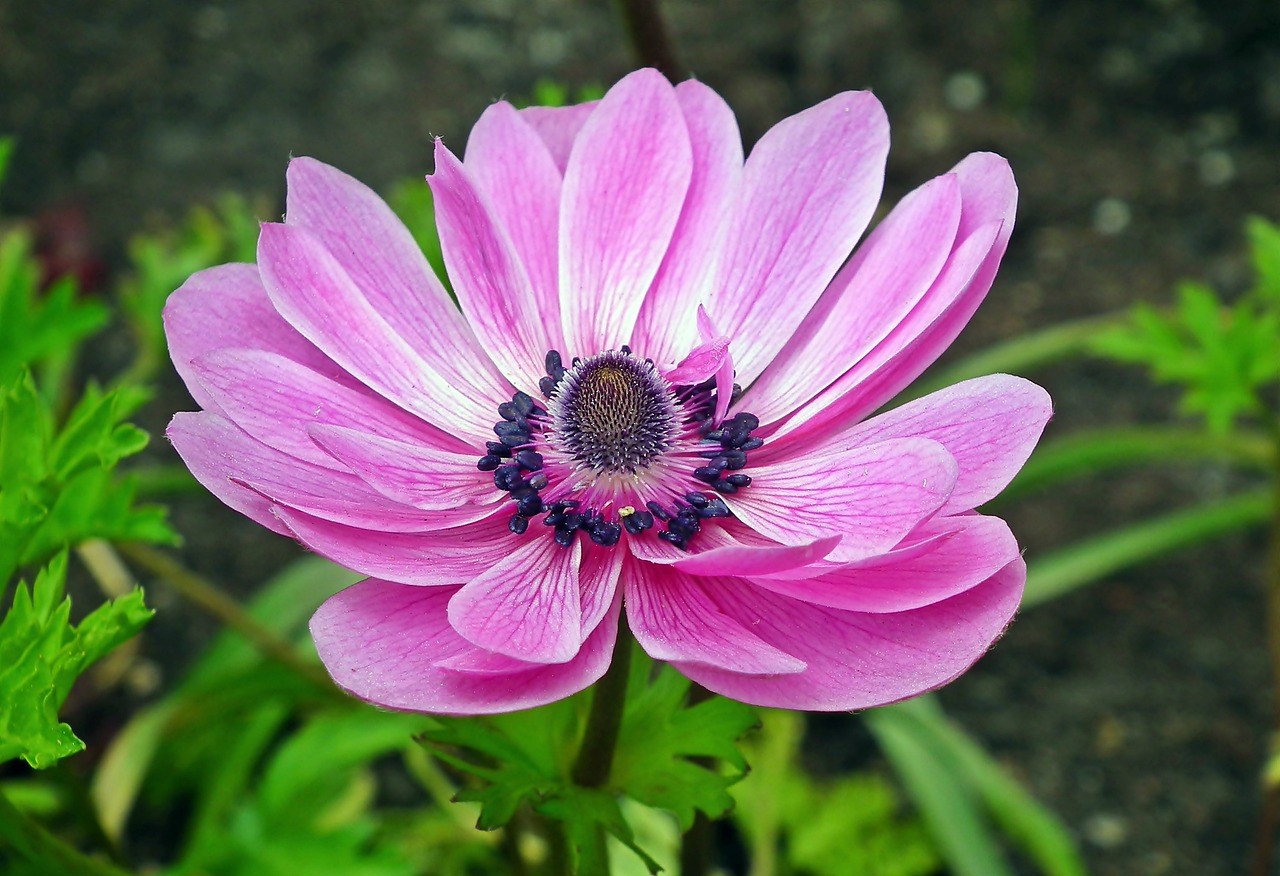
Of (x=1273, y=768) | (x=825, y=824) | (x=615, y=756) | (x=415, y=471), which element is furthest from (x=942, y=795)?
(x=415, y=471)

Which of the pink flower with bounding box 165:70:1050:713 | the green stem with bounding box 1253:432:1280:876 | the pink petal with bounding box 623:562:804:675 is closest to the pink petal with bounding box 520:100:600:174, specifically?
the pink flower with bounding box 165:70:1050:713

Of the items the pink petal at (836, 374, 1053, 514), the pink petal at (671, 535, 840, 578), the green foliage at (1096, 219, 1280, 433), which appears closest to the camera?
the pink petal at (671, 535, 840, 578)

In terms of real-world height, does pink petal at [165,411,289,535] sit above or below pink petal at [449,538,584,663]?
above

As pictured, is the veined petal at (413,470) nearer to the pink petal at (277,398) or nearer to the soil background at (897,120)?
the pink petal at (277,398)

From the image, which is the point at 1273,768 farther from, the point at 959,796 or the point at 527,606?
the point at 527,606

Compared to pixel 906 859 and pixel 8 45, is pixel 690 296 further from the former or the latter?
pixel 8 45

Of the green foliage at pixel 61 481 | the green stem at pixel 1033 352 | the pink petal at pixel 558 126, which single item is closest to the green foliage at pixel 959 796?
the green stem at pixel 1033 352

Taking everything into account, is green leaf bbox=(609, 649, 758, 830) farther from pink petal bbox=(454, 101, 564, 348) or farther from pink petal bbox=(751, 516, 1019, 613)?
pink petal bbox=(454, 101, 564, 348)
